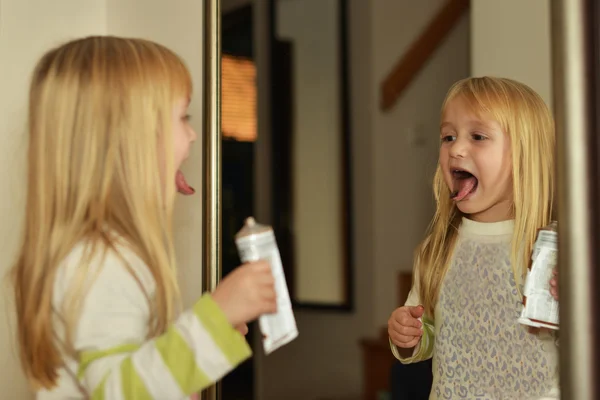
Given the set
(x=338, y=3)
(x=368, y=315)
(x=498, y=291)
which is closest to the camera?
(x=498, y=291)

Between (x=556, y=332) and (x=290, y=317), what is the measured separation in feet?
0.95

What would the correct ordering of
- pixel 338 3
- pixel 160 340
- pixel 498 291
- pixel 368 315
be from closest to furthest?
Result: pixel 160 340, pixel 498 291, pixel 368 315, pixel 338 3

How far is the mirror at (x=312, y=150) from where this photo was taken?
1122 mm

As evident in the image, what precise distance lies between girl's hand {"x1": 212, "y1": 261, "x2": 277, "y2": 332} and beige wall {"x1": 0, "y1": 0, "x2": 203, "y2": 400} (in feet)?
1.66

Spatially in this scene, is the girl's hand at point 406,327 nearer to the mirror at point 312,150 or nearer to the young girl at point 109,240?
the mirror at point 312,150

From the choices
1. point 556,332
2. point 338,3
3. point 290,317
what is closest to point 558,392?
point 556,332

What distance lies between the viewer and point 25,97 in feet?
4.51

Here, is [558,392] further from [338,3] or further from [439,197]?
[338,3]

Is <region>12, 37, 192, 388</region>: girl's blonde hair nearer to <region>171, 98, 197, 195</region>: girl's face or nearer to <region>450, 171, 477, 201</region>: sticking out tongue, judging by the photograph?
<region>171, 98, 197, 195</region>: girl's face

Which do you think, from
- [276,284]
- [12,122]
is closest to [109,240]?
[276,284]

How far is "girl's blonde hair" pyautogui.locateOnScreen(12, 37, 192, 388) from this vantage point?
0.80 m

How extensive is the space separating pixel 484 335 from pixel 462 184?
0.18 metres

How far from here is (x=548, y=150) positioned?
0.82 meters

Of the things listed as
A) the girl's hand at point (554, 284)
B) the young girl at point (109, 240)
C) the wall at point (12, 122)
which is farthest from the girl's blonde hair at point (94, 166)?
the wall at point (12, 122)
